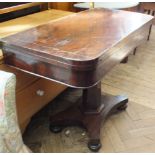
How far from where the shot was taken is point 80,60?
770 mm

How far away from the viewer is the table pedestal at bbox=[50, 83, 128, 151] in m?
1.26

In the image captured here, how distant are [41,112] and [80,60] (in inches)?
34.7

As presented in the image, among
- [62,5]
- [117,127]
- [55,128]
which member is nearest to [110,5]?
[62,5]

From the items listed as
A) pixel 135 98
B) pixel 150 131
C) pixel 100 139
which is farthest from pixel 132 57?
pixel 100 139

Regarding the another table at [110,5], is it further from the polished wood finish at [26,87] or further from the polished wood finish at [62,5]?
the polished wood finish at [26,87]

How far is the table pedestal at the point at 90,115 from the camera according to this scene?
4.13 feet

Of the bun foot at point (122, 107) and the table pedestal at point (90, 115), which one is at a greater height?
the table pedestal at point (90, 115)

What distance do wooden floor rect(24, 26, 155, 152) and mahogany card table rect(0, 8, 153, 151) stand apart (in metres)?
0.08

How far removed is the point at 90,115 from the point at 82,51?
60cm

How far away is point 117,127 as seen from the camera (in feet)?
4.66

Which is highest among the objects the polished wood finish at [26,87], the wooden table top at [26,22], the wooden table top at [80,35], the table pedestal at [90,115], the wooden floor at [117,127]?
the wooden table top at [80,35]

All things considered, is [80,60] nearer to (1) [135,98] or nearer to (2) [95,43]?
(2) [95,43]

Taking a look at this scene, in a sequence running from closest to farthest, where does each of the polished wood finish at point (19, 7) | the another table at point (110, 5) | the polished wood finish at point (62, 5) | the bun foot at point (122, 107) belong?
the polished wood finish at point (19, 7), the bun foot at point (122, 107), the polished wood finish at point (62, 5), the another table at point (110, 5)

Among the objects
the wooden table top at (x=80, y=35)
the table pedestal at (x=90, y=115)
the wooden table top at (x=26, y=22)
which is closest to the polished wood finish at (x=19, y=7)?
the wooden table top at (x=26, y=22)
